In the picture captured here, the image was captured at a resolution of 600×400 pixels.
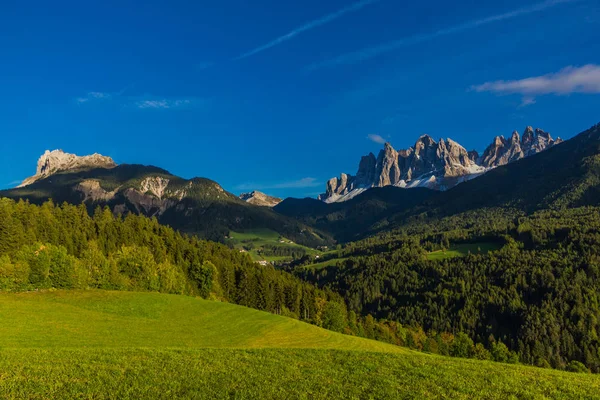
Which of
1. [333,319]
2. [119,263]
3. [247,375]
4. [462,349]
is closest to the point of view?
[247,375]

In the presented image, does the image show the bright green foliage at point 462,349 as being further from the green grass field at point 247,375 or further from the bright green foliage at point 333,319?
the green grass field at point 247,375

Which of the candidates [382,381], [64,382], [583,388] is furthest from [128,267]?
[583,388]

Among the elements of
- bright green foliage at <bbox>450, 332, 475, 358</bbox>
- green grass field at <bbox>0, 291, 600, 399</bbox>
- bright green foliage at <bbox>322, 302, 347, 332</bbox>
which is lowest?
bright green foliage at <bbox>450, 332, 475, 358</bbox>

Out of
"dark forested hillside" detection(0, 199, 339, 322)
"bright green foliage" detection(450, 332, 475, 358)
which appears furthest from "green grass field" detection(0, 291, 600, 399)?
"bright green foliage" detection(450, 332, 475, 358)

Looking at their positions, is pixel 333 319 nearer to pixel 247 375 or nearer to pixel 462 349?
pixel 462 349

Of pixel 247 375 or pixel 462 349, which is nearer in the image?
pixel 247 375

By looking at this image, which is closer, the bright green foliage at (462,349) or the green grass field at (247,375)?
the green grass field at (247,375)

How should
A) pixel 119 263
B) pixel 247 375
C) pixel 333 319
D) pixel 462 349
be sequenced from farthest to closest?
1. pixel 333 319
2. pixel 462 349
3. pixel 119 263
4. pixel 247 375

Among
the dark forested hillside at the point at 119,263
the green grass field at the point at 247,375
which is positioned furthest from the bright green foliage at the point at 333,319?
the green grass field at the point at 247,375

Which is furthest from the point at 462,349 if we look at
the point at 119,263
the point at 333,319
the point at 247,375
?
the point at 247,375

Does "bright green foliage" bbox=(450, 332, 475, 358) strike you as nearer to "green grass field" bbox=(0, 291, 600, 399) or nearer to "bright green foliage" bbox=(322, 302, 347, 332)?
"bright green foliage" bbox=(322, 302, 347, 332)

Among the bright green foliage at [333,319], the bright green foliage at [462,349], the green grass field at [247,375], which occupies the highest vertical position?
the green grass field at [247,375]

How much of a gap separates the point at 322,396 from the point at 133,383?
11805 millimetres

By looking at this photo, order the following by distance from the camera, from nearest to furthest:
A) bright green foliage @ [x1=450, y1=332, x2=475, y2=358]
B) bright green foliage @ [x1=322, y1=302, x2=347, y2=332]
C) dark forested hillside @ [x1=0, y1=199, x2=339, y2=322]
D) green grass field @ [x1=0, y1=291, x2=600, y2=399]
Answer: green grass field @ [x1=0, y1=291, x2=600, y2=399] → dark forested hillside @ [x1=0, y1=199, x2=339, y2=322] → bright green foliage @ [x1=450, y1=332, x2=475, y2=358] → bright green foliage @ [x1=322, y1=302, x2=347, y2=332]
